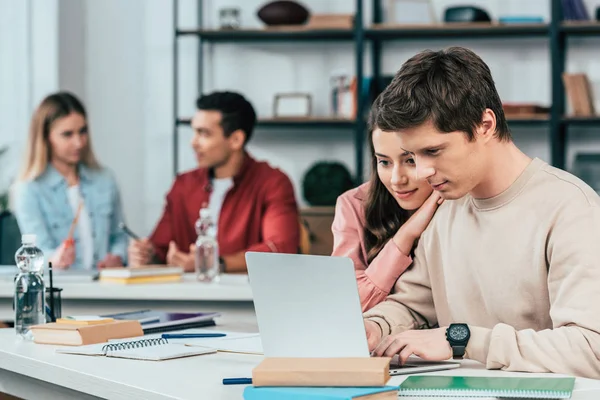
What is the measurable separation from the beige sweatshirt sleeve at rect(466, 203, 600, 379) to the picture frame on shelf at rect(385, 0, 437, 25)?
3.20 metres

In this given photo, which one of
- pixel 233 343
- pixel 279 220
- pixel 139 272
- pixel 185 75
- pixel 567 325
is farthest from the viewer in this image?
pixel 185 75

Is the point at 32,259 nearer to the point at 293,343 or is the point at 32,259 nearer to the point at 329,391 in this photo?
the point at 293,343

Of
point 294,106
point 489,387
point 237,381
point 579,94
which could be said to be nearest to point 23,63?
point 294,106

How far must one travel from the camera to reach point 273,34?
189 inches

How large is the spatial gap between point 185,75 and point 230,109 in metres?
1.29

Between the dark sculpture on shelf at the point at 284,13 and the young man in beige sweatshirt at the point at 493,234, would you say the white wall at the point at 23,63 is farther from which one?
the young man in beige sweatshirt at the point at 493,234

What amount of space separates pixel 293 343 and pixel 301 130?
364 cm

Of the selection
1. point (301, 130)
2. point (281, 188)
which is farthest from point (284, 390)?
point (301, 130)

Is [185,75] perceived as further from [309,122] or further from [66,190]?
[66,190]

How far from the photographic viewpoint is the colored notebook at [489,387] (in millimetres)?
1264

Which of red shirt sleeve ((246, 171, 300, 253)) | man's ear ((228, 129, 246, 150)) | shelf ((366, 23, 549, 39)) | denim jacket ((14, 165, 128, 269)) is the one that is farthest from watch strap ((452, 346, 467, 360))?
shelf ((366, 23, 549, 39))

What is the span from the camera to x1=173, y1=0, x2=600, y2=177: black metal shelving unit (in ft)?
14.8

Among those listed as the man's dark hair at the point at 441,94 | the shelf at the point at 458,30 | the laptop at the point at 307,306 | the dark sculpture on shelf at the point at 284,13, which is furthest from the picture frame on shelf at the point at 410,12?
the laptop at the point at 307,306

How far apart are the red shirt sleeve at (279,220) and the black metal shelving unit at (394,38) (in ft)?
3.23
